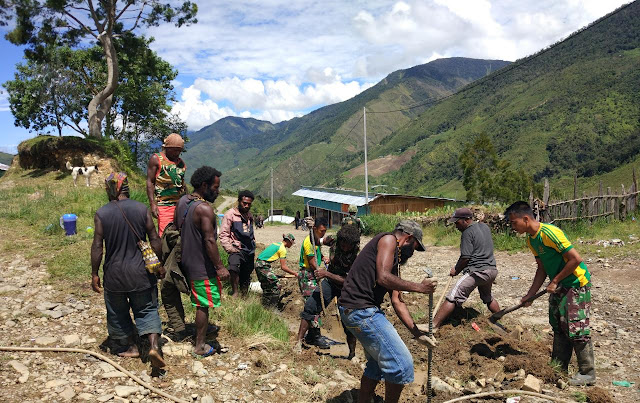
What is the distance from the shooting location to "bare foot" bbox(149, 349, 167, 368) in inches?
142

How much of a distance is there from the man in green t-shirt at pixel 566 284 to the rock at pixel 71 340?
433cm

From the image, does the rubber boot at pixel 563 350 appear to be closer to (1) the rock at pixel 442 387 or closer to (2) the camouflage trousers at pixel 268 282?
(1) the rock at pixel 442 387

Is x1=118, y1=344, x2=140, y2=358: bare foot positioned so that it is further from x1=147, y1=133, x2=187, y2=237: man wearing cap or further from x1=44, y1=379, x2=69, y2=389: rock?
x1=147, y1=133, x2=187, y2=237: man wearing cap

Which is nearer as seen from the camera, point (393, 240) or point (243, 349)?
point (393, 240)

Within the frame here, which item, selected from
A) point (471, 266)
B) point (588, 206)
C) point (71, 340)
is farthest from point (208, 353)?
point (588, 206)

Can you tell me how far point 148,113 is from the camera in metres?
25.8

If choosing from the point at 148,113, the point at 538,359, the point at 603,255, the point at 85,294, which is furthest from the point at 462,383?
the point at 148,113

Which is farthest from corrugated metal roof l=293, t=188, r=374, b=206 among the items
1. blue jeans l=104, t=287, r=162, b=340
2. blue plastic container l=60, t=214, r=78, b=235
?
blue jeans l=104, t=287, r=162, b=340

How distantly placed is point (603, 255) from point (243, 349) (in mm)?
8643

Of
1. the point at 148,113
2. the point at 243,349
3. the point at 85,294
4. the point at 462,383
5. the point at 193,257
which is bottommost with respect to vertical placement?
the point at 462,383

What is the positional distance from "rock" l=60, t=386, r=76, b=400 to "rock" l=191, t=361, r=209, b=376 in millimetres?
963

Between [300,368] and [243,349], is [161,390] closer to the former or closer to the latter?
[243,349]

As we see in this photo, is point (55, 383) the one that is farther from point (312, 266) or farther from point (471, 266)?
point (471, 266)

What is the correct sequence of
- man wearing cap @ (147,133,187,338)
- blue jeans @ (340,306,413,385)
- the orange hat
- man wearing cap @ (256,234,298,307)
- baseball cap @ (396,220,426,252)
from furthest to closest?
man wearing cap @ (256,234,298,307), the orange hat, man wearing cap @ (147,133,187,338), baseball cap @ (396,220,426,252), blue jeans @ (340,306,413,385)
